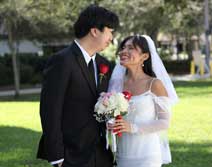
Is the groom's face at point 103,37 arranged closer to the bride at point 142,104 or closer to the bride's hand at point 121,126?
the bride at point 142,104

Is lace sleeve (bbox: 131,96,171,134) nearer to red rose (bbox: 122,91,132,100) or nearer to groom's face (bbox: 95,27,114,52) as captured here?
red rose (bbox: 122,91,132,100)

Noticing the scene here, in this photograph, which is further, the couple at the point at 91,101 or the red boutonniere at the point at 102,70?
the red boutonniere at the point at 102,70

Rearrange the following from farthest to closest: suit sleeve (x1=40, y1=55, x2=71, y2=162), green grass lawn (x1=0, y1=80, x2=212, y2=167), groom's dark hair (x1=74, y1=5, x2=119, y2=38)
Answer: green grass lawn (x1=0, y1=80, x2=212, y2=167), groom's dark hair (x1=74, y1=5, x2=119, y2=38), suit sleeve (x1=40, y1=55, x2=71, y2=162)

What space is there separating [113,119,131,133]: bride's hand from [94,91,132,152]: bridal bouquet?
0.03 metres

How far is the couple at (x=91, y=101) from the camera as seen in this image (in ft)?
11.6

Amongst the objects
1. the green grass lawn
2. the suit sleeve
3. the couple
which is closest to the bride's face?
the couple

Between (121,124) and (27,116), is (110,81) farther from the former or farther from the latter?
(27,116)

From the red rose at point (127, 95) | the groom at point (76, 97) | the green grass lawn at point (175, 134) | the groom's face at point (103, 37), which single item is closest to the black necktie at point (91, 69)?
the groom at point (76, 97)

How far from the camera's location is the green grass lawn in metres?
8.48

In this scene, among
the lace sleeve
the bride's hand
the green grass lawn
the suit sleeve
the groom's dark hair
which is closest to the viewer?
the suit sleeve

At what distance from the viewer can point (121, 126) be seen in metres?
3.74

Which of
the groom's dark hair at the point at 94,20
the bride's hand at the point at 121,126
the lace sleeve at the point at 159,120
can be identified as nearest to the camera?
the groom's dark hair at the point at 94,20

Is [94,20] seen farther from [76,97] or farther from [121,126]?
[121,126]

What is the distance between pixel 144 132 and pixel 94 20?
0.89 meters
